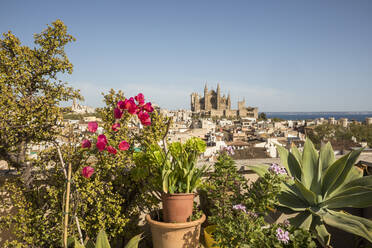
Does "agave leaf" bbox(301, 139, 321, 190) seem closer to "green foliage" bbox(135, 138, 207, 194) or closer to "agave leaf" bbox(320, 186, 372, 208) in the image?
"agave leaf" bbox(320, 186, 372, 208)

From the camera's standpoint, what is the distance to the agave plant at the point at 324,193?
1.88m

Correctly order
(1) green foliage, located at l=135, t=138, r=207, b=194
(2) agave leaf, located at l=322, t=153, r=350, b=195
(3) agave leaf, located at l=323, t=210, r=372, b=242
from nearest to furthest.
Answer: (3) agave leaf, located at l=323, t=210, r=372, b=242, (1) green foliage, located at l=135, t=138, r=207, b=194, (2) agave leaf, located at l=322, t=153, r=350, b=195

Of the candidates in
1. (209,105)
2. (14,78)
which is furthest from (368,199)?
(209,105)

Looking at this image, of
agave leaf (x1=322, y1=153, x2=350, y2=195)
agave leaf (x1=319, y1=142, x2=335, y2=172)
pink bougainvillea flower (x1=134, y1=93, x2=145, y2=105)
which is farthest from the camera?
agave leaf (x1=319, y1=142, x2=335, y2=172)

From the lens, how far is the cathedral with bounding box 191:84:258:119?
9681 cm

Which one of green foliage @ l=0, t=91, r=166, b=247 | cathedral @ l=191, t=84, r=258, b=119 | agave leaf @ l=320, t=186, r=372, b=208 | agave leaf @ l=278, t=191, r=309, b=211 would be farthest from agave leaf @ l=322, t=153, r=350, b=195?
cathedral @ l=191, t=84, r=258, b=119

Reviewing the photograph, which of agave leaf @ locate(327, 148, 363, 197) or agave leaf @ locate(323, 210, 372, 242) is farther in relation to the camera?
agave leaf @ locate(327, 148, 363, 197)

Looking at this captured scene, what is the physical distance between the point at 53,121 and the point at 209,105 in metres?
100.0

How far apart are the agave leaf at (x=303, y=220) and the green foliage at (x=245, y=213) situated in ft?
0.65

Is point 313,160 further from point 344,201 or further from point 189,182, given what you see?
point 189,182

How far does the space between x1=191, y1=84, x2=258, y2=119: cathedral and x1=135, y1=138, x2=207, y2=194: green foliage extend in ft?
309

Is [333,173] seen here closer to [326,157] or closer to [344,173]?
[344,173]

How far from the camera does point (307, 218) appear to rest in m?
2.00

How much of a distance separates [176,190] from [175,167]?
0.66 ft
